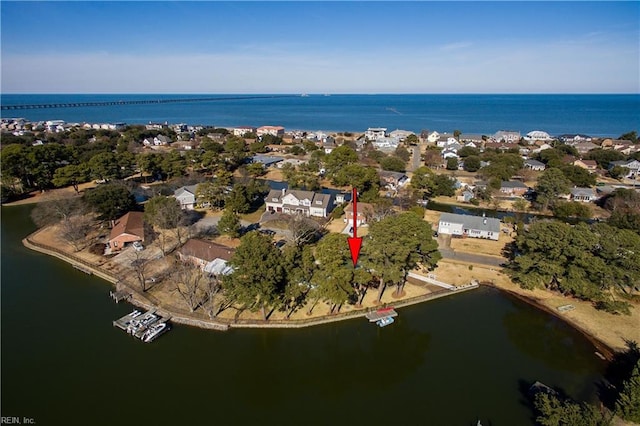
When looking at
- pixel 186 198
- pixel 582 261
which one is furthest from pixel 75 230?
pixel 582 261

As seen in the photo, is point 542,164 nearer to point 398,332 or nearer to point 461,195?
point 461,195

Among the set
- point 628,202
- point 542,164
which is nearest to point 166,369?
point 628,202

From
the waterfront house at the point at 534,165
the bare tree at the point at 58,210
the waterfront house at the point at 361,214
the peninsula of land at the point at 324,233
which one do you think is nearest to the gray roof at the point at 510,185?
the peninsula of land at the point at 324,233

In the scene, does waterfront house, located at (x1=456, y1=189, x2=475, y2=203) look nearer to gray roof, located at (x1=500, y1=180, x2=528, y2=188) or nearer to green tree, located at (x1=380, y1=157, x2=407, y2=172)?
gray roof, located at (x1=500, y1=180, x2=528, y2=188)

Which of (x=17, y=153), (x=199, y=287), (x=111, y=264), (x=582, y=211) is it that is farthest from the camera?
(x=17, y=153)

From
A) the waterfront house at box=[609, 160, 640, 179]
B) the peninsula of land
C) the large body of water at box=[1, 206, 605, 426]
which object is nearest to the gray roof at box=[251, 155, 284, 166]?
the peninsula of land

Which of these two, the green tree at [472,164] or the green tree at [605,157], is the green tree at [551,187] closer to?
the green tree at [472,164]
